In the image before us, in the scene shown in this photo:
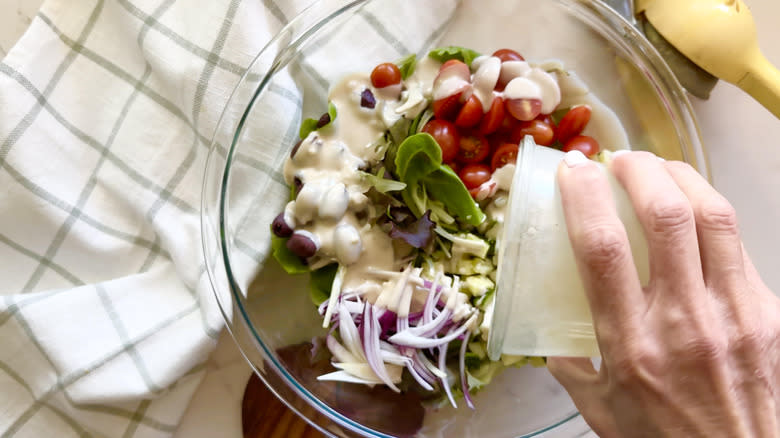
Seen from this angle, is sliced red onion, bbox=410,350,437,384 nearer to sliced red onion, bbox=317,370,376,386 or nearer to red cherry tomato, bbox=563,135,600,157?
sliced red onion, bbox=317,370,376,386

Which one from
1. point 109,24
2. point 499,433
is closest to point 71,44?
point 109,24

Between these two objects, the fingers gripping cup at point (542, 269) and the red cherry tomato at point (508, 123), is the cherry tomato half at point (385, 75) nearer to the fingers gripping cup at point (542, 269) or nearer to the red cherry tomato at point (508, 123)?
Result: the red cherry tomato at point (508, 123)

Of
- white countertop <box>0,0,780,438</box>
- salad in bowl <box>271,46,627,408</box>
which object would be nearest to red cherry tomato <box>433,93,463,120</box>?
salad in bowl <box>271,46,627,408</box>

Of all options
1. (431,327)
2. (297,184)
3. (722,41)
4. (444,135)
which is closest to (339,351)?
(431,327)

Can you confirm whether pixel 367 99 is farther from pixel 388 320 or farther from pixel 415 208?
pixel 388 320

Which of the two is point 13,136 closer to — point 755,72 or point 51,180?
point 51,180
